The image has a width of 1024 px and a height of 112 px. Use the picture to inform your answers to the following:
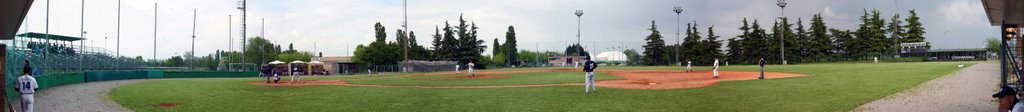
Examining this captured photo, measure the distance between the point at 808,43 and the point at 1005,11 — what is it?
65.4 meters

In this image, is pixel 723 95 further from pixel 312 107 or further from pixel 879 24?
pixel 879 24

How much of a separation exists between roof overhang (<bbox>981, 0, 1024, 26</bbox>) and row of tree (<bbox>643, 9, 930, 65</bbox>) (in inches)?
2178

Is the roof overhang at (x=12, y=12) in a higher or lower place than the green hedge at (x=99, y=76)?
higher

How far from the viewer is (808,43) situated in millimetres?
71875

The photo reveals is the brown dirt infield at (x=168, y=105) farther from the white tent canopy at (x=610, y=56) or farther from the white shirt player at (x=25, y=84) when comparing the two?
the white tent canopy at (x=610, y=56)

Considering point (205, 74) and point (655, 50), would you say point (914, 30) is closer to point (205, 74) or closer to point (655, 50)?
point (655, 50)

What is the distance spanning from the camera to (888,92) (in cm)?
1556

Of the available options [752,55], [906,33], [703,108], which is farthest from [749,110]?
[906,33]

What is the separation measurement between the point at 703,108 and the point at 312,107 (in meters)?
8.10

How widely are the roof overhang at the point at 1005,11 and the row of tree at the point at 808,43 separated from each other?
5531 centimetres

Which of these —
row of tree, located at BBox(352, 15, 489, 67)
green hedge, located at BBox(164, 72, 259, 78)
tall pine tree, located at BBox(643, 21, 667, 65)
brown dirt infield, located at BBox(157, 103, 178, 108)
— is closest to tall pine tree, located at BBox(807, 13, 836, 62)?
tall pine tree, located at BBox(643, 21, 667, 65)

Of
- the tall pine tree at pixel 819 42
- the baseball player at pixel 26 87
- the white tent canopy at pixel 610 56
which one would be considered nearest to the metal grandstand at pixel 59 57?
the baseball player at pixel 26 87

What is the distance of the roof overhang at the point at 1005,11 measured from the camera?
9.43 metres

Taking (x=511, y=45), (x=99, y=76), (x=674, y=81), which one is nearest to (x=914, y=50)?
(x=674, y=81)
